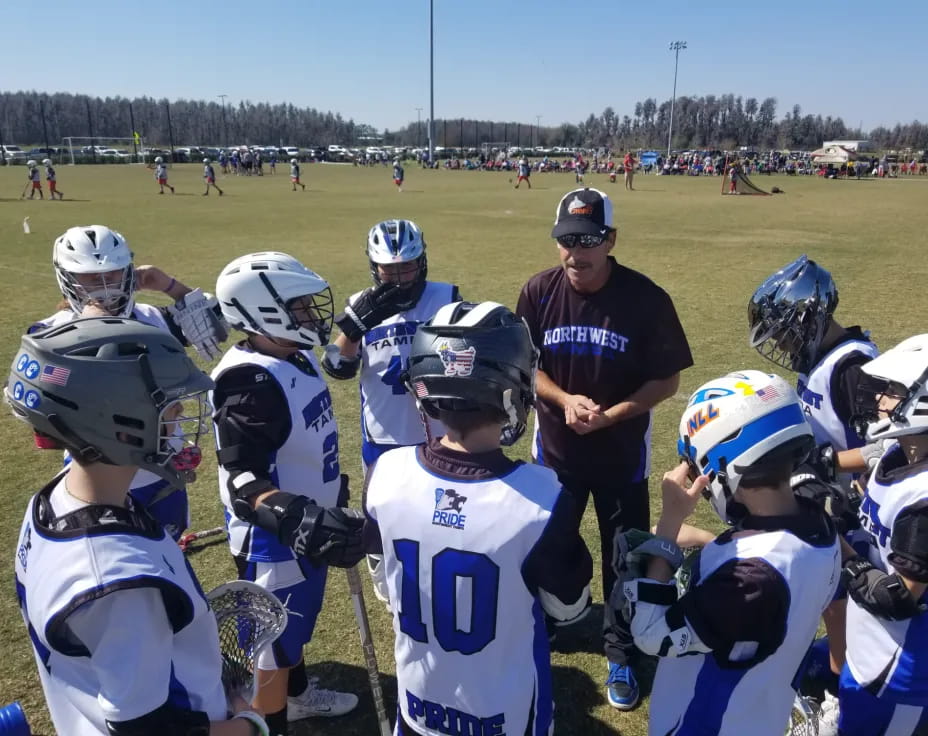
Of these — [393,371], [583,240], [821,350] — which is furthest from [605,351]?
[393,371]

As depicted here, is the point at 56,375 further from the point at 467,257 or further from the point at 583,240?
the point at 467,257

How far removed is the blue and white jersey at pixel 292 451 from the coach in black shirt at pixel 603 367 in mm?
1607

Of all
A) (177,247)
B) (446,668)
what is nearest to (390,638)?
(446,668)

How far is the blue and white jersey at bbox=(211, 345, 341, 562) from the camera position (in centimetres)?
331

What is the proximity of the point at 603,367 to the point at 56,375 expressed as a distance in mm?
3167

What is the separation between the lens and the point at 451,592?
240 centimetres

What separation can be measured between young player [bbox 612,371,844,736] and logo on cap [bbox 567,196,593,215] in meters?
2.04

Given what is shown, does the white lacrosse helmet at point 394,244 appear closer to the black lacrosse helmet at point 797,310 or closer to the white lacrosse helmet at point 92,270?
the white lacrosse helmet at point 92,270

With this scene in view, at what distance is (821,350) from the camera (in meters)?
4.03

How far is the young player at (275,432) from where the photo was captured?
311 centimetres

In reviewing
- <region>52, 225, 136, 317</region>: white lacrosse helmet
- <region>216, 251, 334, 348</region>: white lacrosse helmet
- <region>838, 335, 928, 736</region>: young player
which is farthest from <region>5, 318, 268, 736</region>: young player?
<region>52, 225, 136, 317</region>: white lacrosse helmet

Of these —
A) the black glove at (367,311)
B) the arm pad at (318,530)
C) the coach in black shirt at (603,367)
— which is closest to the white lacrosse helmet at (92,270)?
the black glove at (367,311)

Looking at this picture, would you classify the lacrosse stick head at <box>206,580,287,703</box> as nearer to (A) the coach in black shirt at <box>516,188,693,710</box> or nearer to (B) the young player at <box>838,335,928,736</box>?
(A) the coach in black shirt at <box>516,188,693,710</box>

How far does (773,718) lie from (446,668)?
126 cm
